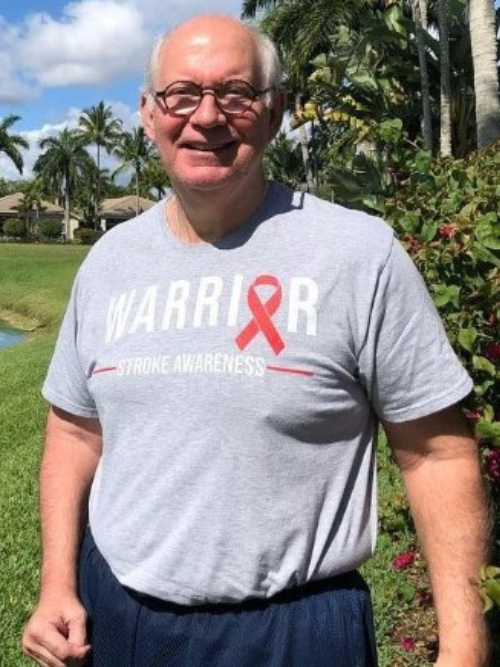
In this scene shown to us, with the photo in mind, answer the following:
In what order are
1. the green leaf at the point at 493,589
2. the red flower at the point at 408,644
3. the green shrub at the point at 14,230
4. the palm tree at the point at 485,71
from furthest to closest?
the green shrub at the point at 14,230, the palm tree at the point at 485,71, the red flower at the point at 408,644, the green leaf at the point at 493,589

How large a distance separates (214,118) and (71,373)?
667mm


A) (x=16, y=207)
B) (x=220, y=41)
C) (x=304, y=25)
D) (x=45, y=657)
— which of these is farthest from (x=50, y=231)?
(x=220, y=41)

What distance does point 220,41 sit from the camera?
1.81 m

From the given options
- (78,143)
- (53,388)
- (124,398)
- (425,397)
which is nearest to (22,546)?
(53,388)

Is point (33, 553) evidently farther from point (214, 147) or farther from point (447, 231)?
point (214, 147)

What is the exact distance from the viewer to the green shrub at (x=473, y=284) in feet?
7.18

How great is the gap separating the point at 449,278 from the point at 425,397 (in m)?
0.91

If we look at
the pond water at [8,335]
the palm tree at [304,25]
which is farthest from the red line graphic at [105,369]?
the palm tree at [304,25]

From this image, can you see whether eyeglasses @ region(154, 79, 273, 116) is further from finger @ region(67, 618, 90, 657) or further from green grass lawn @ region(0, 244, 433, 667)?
green grass lawn @ region(0, 244, 433, 667)

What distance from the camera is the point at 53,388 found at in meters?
2.13

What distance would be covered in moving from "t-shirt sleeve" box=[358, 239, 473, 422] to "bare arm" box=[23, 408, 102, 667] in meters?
0.76

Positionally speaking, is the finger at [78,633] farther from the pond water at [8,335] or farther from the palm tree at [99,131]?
the palm tree at [99,131]

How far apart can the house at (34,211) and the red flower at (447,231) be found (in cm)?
8454

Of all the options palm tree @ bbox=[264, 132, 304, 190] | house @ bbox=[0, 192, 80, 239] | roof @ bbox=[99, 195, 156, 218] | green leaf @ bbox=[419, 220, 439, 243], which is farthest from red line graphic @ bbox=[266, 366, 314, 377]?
roof @ bbox=[99, 195, 156, 218]
